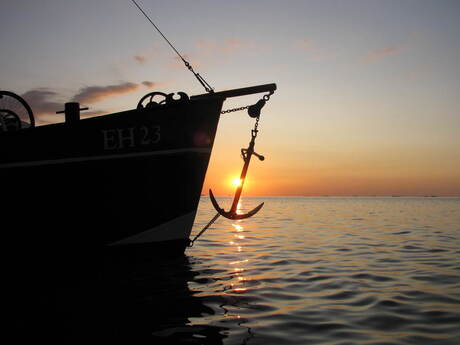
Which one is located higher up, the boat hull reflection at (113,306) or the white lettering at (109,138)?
the white lettering at (109,138)

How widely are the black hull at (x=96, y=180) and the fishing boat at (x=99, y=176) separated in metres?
0.02

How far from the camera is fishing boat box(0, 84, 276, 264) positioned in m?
7.90

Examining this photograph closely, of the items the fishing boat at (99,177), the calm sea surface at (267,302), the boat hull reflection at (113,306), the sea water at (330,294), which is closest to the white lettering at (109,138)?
the fishing boat at (99,177)

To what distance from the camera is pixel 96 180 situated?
26.7ft

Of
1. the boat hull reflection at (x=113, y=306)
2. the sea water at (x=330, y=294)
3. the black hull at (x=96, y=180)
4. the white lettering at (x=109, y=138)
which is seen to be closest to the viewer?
the boat hull reflection at (x=113, y=306)

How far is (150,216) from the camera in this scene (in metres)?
8.73

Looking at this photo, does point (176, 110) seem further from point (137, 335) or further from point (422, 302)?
point (422, 302)

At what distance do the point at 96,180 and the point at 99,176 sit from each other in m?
0.11

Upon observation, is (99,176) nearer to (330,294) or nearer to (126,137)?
(126,137)

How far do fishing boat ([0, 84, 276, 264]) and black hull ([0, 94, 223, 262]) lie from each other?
2cm

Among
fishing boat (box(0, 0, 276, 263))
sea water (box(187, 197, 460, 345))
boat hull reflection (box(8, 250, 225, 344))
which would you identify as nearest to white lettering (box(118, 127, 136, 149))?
fishing boat (box(0, 0, 276, 263))

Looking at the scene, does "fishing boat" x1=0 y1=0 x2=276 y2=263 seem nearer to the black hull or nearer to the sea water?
the black hull

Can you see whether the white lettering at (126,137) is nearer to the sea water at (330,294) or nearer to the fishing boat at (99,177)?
the fishing boat at (99,177)

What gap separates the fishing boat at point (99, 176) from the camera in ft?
25.9
